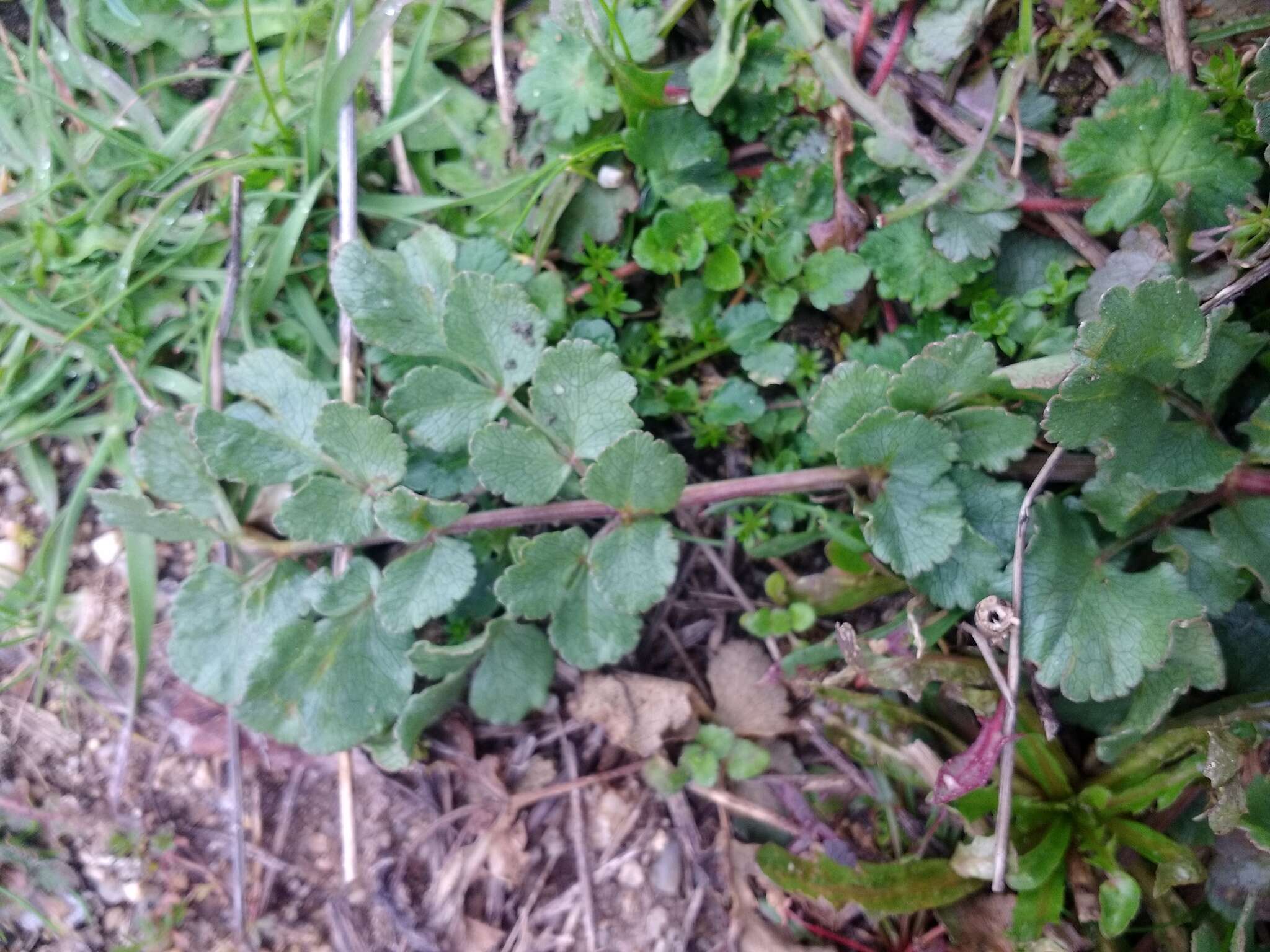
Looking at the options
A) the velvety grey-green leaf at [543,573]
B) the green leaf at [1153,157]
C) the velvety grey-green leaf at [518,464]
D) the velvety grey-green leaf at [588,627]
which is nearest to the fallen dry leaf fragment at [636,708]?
the velvety grey-green leaf at [588,627]

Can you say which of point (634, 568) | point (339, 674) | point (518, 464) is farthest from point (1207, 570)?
point (339, 674)

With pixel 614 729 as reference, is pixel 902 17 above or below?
above

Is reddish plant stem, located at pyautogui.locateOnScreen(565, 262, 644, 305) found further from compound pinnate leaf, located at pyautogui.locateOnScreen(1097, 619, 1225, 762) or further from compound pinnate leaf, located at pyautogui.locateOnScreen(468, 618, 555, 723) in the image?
compound pinnate leaf, located at pyautogui.locateOnScreen(1097, 619, 1225, 762)

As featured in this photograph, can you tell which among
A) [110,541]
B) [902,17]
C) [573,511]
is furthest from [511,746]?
[902,17]

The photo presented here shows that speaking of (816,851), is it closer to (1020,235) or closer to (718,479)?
(718,479)

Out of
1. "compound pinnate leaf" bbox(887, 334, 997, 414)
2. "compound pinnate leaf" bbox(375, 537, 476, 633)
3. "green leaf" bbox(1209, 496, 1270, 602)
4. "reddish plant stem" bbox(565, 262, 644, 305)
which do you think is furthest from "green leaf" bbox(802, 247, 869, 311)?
"compound pinnate leaf" bbox(375, 537, 476, 633)

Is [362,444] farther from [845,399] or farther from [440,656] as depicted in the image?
[845,399]
